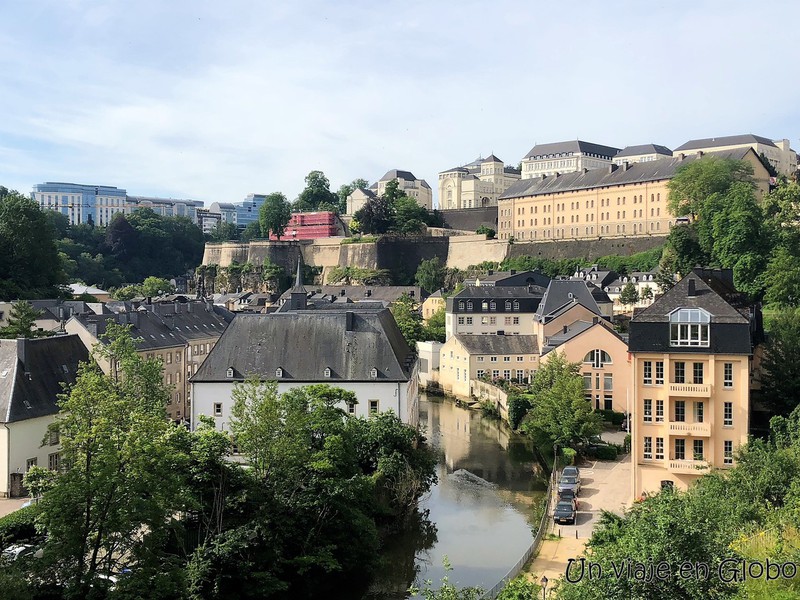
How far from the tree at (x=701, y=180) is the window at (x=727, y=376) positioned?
1838 inches

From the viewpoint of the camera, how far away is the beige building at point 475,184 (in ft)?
414

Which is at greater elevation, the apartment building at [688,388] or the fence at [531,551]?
the apartment building at [688,388]

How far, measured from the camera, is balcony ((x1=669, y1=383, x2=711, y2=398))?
25.1m

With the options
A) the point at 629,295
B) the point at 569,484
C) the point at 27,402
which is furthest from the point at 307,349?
the point at 629,295

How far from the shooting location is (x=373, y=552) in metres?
21.6

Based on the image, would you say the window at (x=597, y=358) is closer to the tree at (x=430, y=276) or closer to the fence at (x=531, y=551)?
the fence at (x=531, y=551)

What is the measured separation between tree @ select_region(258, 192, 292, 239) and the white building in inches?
3191

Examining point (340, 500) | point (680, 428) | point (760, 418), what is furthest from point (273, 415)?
point (760, 418)

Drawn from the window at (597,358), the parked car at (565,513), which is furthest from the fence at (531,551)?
the window at (597,358)

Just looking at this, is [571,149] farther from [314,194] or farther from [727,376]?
[727,376]

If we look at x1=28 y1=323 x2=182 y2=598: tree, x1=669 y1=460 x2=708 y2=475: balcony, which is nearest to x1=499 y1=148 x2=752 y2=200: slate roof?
x1=669 y1=460 x2=708 y2=475: balcony

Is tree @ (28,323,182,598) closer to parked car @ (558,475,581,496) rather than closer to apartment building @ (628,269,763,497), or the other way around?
parked car @ (558,475,581,496)

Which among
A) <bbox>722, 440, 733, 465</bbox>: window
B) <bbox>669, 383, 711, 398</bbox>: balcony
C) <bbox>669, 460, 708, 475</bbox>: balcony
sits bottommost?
<bbox>669, 460, 708, 475</bbox>: balcony

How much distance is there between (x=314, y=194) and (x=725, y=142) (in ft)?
182
